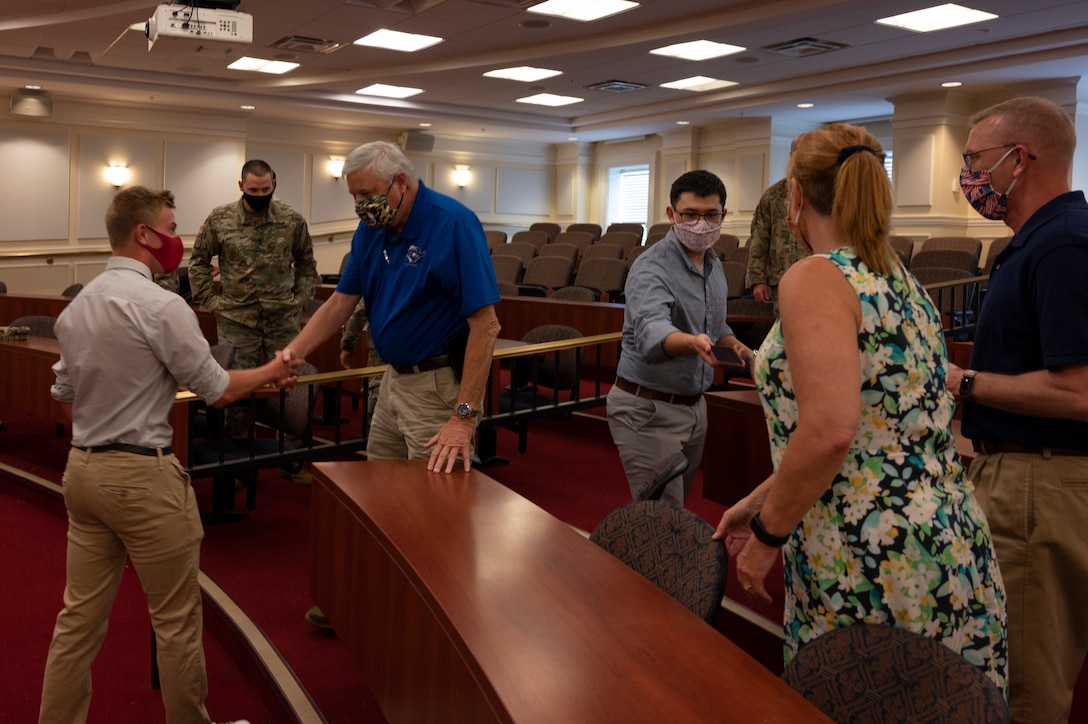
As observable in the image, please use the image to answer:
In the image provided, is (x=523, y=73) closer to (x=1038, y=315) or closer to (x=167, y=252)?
(x=167, y=252)

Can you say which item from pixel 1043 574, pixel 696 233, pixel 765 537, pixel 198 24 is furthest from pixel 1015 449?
pixel 198 24

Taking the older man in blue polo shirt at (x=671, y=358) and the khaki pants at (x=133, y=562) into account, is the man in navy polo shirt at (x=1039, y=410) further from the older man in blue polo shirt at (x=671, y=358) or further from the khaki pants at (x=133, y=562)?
the khaki pants at (x=133, y=562)

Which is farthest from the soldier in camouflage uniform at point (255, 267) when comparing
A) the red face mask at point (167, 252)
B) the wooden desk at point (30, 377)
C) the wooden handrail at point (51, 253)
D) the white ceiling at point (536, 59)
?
the wooden handrail at point (51, 253)

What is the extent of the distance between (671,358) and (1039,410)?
44.9 inches

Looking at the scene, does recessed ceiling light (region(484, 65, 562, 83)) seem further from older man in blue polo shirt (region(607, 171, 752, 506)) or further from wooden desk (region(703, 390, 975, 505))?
older man in blue polo shirt (region(607, 171, 752, 506))

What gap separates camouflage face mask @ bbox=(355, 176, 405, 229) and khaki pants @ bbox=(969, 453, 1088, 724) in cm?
170

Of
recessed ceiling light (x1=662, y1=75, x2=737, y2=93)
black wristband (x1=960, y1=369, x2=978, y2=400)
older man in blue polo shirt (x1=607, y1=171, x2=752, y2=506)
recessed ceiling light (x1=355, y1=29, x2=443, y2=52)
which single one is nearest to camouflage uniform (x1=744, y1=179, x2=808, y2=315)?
older man in blue polo shirt (x1=607, y1=171, x2=752, y2=506)

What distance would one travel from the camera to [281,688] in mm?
2807

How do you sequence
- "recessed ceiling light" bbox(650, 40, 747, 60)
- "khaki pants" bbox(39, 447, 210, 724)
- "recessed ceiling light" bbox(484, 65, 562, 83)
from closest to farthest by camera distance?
"khaki pants" bbox(39, 447, 210, 724), "recessed ceiling light" bbox(650, 40, 747, 60), "recessed ceiling light" bbox(484, 65, 562, 83)

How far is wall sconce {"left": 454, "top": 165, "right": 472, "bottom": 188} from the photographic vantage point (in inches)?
663

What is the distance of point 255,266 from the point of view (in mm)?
5047

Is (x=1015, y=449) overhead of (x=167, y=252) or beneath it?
beneath

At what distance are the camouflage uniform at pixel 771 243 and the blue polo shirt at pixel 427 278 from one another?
280cm

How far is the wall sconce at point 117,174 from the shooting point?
13.5m
